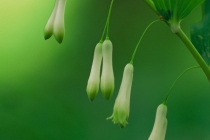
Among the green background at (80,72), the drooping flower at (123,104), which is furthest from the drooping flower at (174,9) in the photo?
the green background at (80,72)

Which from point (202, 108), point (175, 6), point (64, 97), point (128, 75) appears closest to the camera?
point (175, 6)

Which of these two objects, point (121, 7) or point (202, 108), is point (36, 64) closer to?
point (121, 7)

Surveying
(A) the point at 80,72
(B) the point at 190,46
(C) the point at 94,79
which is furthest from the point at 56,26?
(A) the point at 80,72

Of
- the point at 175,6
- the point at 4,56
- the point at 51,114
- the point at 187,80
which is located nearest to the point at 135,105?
the point at 187,80

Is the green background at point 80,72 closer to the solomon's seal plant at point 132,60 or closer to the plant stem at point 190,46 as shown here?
the solomon's seal plant at point 132,60

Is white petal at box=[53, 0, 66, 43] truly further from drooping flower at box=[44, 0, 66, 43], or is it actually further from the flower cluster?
the flower cluster

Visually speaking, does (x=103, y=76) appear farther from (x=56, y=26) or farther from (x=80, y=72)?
(x=80, y=72)
